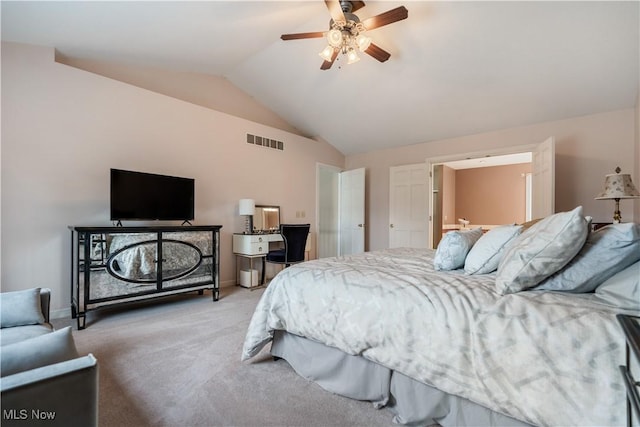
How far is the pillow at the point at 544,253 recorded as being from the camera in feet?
4.09

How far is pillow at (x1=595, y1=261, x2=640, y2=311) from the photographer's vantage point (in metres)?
1.09

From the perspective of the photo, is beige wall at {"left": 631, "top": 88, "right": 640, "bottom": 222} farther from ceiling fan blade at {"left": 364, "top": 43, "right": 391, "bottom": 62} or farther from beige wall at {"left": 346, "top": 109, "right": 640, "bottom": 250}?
ceiling fan blade at {"left": 364, "top": 43, "right": 391, "bottom": 62}

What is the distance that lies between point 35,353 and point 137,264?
243 cm

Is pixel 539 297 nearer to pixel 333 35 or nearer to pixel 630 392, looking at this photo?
pixel 630 392

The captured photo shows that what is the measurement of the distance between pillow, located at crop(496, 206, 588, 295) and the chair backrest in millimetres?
3217

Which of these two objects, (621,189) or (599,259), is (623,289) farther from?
(621,189)

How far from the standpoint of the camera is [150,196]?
3.35m

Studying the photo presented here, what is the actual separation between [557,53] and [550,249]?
2.98 meters

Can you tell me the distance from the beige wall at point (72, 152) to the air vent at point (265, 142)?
0.39 metres

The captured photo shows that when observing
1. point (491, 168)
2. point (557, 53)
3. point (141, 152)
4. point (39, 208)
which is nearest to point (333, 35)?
point (557, 53)

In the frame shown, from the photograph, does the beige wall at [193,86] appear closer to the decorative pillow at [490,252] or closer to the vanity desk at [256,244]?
the vanity desk at [256,244]

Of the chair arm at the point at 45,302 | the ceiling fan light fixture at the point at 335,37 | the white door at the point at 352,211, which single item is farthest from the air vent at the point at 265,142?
the chair arm at the point at 45,302

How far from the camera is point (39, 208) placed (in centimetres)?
290

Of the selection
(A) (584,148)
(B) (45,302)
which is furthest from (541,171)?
(B) (45,302)
